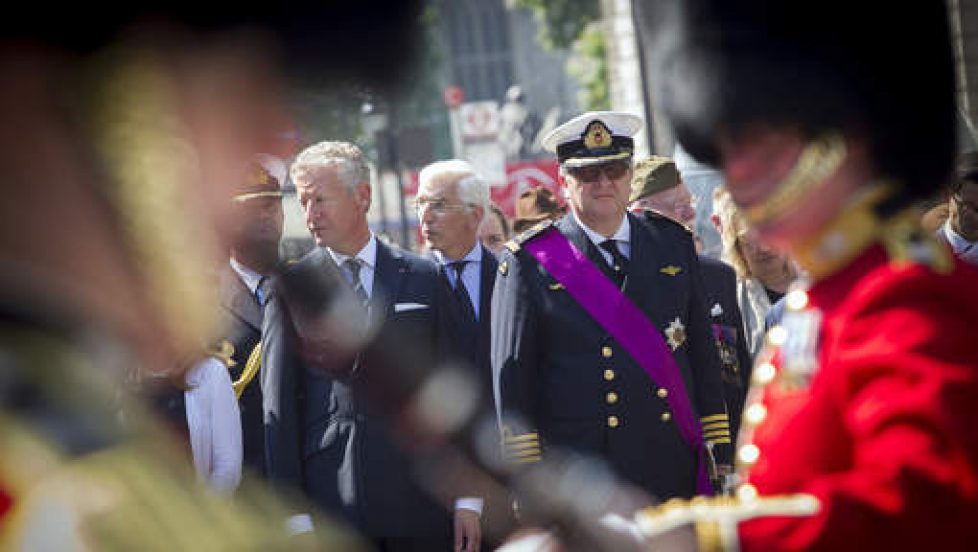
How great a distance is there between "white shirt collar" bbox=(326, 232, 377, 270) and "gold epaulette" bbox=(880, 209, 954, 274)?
3821 mm

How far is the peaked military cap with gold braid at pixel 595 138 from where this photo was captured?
6395 mm

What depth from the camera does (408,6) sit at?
192cm

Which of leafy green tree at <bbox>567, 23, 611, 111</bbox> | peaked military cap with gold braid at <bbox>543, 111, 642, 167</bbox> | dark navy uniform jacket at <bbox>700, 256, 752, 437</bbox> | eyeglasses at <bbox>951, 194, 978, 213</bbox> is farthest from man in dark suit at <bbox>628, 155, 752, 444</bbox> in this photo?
leafy green tree at <bbox>567, 23, 611, 111</bbox>

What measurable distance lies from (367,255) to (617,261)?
3.04 ft

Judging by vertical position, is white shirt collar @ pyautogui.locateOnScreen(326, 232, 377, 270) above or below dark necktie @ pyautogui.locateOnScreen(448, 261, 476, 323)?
above

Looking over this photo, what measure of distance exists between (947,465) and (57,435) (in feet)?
3.47

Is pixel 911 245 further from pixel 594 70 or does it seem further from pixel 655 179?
pixel 594 70

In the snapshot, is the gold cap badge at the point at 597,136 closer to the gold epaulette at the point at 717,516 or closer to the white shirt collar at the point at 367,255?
the white shirt collar at the point at 367,255

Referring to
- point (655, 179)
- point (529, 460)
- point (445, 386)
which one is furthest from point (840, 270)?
point (655, 179)

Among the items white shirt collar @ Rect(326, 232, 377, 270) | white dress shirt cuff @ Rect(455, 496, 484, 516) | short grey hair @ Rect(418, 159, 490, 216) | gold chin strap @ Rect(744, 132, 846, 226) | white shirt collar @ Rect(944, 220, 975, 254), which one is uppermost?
gold chin strap @ Rect(744, 132, 846, 226)

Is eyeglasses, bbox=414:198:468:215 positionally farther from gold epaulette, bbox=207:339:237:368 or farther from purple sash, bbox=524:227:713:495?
gold epaulette, bbox=207:339:237:368

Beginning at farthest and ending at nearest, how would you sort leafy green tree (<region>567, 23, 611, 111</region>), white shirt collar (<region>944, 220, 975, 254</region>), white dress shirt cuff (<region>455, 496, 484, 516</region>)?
leafy green tree (<region>567, 23, 611, 111</region>), white shirt collar (<region>944, 220, 975, 254</region>), white dress shirt cuff (<region>455, 496, 484, 516</region>)

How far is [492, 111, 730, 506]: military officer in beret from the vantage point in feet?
18.6

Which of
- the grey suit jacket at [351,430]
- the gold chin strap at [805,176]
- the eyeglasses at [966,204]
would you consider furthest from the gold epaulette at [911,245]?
the eyeglasses at [966,204]
